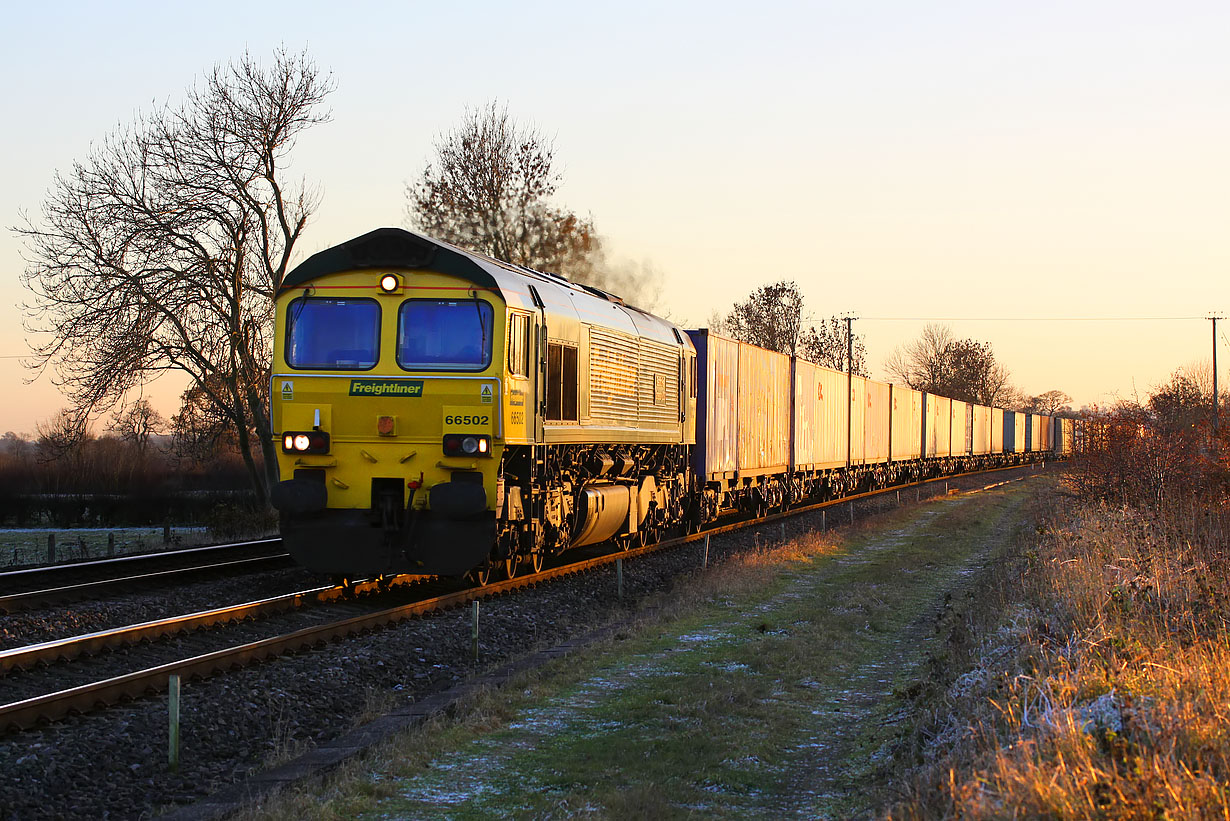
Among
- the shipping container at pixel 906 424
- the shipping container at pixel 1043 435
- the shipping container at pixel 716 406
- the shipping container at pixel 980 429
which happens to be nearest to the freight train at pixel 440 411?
the shipping container at pixel 716 406

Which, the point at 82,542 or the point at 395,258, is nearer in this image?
the point at 395,258

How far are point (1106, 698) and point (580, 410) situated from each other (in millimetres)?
9904

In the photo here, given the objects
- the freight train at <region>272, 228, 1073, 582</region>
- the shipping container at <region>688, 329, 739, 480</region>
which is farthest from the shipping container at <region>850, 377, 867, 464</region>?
the freight train at <region>272, 228, 1073, 582</region>

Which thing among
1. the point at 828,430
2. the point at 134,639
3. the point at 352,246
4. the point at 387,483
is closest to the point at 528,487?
the point at 387,483

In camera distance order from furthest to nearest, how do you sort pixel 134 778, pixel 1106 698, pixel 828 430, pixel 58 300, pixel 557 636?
pixel 828 430
pixel 58 300
pixel 557 636
pixel 134 778
pixel 1106 698

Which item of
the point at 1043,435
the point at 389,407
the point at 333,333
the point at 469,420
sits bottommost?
the point at 469,420

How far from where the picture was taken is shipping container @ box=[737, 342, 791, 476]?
24.0 m

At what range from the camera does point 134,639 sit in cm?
1002

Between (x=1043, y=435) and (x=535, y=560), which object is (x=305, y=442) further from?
(x=1043, y=435)

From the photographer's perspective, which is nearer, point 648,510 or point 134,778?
point 134,778

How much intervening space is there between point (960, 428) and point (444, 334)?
45.0 meters

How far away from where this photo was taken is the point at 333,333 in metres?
12.5

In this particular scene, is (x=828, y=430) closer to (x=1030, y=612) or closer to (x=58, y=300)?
(x=58, y=300)

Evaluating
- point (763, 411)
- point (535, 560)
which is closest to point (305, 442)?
point (535, 560)
